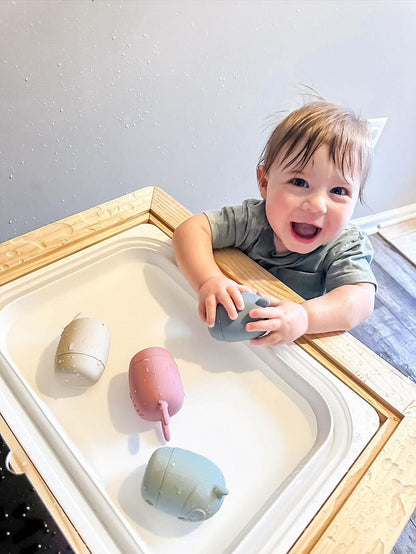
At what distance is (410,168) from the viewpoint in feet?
5.29

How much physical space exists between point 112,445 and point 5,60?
0.55 meters

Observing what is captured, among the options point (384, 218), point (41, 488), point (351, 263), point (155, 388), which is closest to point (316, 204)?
point (351, 263)

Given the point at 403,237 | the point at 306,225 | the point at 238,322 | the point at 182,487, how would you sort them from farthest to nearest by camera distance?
the point at 403,237, the point at 306,225, the point at 238,322, the point at 182,487

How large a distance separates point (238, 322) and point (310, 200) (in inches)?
6.9

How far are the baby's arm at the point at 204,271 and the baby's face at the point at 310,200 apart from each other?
3.8 inches

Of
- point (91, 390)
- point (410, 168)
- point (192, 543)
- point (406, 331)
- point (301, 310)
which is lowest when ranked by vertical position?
point (192, 543)

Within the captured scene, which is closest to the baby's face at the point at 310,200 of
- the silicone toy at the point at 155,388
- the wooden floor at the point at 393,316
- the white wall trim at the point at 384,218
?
the silicone toy at the point at 155,388

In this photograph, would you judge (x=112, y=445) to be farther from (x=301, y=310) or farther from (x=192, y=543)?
(x=301, y=310)

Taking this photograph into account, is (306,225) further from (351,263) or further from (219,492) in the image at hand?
(219,492)

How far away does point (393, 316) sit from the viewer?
1.44 m

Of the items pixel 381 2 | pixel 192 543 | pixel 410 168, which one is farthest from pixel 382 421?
pixel 410 168

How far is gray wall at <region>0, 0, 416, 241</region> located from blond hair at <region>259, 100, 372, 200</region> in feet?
1.10

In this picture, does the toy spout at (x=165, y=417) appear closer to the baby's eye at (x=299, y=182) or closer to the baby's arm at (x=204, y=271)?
the baby's arm at (x=204, y=271)

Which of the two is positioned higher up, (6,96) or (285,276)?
(6,96)
